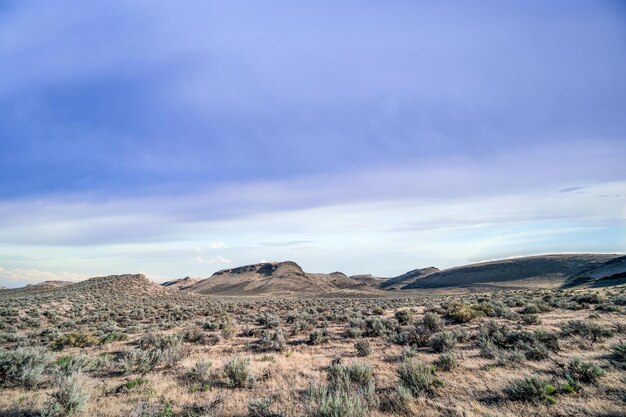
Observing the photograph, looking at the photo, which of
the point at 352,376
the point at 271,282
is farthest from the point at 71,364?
the point at 271,282

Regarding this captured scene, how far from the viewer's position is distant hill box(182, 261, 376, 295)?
9850 centimetres

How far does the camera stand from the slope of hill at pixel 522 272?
8503 cm

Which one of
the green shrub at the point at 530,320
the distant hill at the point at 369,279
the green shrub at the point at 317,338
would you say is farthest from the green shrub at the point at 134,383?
the distant hill at the point at 369,279

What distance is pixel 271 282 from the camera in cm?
10681

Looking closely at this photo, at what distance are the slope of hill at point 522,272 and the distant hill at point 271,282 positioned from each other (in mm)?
33065

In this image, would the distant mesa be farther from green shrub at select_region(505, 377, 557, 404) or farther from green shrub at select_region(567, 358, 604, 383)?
green shrub at select_region(567, 358, 604, 383)

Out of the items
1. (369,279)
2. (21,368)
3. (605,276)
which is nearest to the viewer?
(21,368)

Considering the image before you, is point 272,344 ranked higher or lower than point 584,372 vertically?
lower

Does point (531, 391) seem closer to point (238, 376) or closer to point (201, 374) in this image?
point (238, 376)

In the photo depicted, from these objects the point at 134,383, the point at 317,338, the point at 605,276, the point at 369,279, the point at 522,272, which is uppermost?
the point at 134,383

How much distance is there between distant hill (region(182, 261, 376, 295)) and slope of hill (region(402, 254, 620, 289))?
33065 mm

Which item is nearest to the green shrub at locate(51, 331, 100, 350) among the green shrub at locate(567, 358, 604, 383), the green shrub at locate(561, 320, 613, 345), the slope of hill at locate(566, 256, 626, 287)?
the green shrub at locate(567, 358, 604, 383)

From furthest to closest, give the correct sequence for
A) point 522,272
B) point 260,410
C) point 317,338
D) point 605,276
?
1. point 522,272
2. point 605,276
3. point 317,338
4. point 260,410

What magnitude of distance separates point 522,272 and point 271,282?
278 feet
